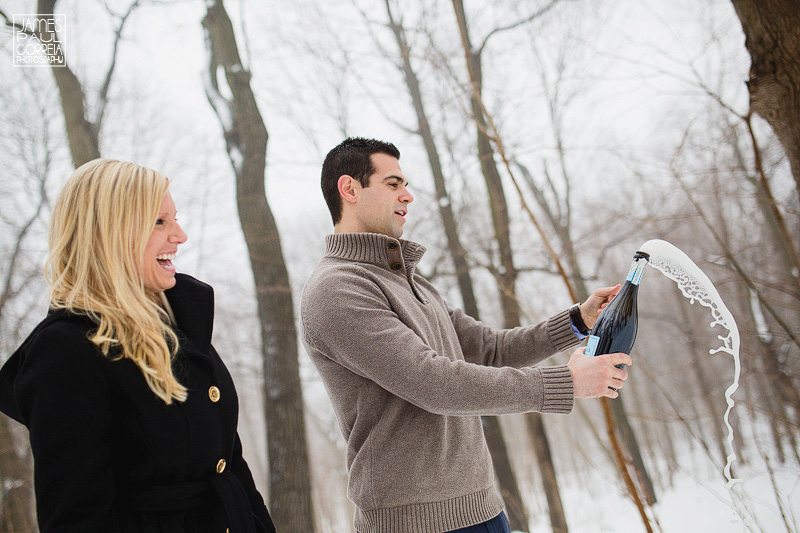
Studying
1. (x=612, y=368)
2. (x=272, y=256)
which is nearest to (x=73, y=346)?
(x=612, y=368)

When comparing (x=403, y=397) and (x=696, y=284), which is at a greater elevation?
(x=696, y=284)

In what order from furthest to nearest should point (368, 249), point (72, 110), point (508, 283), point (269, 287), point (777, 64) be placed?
1. point (508, 283)
2. point (72, 110)
3. point (269, 287)
4. point (777, 64)
5. point (368, 249)

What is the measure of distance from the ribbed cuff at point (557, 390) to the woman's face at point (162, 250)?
41.7 inches

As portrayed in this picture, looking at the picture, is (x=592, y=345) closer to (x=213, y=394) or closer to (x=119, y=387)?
(x=213, y=394)

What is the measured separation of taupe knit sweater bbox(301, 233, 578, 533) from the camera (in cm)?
144

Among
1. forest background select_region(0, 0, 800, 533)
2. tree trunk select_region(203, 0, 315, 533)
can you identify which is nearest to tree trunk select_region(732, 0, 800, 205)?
forest background select_region(0, 0, 800, 533)

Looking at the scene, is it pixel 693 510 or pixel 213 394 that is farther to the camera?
pixel 693 510

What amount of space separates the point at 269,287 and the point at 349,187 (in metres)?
2.77

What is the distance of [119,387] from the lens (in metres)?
1.25

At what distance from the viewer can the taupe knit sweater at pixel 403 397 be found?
144cm

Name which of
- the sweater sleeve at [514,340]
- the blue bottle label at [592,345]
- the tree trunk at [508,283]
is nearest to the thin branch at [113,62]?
the tree trunk at [508,283]

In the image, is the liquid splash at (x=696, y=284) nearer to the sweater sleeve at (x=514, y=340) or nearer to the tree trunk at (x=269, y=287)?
A: the sweater sleeve at (x=514, y=340)

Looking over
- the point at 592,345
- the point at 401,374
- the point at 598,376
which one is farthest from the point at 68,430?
the point at 592,345

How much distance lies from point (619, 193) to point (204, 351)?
352 inches
